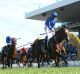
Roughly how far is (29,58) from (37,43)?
287 inches

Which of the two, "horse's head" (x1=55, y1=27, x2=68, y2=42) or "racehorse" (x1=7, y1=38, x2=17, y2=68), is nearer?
"horse's head" (x1=55, y1=27, x2=68, y2=42)

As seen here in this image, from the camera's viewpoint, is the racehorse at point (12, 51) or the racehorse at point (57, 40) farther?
the racehorse at point (12, 51)

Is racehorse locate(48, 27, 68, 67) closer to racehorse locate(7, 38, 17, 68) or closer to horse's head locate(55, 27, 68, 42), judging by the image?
horse's head locate(55, 27, 68, 42)

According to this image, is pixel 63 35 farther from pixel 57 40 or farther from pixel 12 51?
pixel 12 51

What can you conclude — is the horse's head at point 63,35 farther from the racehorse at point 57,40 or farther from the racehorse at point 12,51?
the racehorse at point 12,51

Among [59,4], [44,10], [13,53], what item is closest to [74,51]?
[13,53]

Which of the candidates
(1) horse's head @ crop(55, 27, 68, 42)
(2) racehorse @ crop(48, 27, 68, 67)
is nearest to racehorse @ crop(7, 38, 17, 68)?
(2) racehorse @ crop(48, 27, 68, 67)

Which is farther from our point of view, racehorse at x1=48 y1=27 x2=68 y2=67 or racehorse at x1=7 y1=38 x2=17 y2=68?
racehorse at x1=7 y1=38 x2=17 y2=68

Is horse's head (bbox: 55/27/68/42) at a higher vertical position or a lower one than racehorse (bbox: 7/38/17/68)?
higher

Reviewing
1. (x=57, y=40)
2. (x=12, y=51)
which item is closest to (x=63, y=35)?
(x=57, y=40)

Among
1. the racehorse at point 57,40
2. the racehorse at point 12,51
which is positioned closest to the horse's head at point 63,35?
the racehorse at point 57,40

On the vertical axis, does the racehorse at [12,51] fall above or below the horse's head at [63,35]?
below

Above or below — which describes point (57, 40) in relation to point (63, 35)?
below

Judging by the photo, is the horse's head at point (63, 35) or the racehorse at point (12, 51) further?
the racehorse at point (12, 51)
